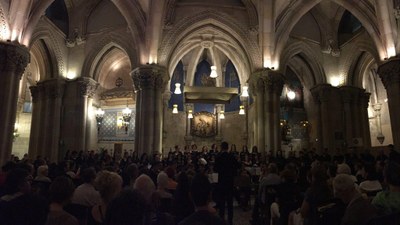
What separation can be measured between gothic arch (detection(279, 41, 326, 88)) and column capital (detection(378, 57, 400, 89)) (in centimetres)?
490

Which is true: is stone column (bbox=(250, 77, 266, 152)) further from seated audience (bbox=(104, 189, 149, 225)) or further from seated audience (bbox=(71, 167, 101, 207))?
seated audience (bbox=(104, 189, 149, 225))

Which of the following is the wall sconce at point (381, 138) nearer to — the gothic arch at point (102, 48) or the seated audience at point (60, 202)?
the gothic arch at point (102, 48)

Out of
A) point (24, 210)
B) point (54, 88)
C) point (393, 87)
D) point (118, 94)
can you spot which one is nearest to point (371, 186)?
point (24, 210)

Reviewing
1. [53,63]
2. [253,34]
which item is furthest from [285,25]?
[53,63]

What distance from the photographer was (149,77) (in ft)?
49.6

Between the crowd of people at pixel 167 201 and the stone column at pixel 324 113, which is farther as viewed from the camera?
the stone column at pixel 324 113

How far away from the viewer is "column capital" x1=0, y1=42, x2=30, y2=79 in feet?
37.4

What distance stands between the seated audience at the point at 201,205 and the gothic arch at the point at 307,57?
1621 centimetres

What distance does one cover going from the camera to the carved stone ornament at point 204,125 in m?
24.0

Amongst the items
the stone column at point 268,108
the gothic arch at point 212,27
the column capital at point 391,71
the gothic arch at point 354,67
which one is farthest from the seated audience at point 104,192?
the gothic arch at point 354,67

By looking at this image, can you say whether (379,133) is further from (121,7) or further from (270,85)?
(121,7)

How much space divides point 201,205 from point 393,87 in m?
13.9

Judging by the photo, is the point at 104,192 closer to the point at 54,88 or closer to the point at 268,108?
the point at 268,108

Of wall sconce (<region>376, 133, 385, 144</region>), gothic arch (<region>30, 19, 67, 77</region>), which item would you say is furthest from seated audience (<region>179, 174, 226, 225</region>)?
wall sconce (<region>376, 133, 385, 144</region>)
